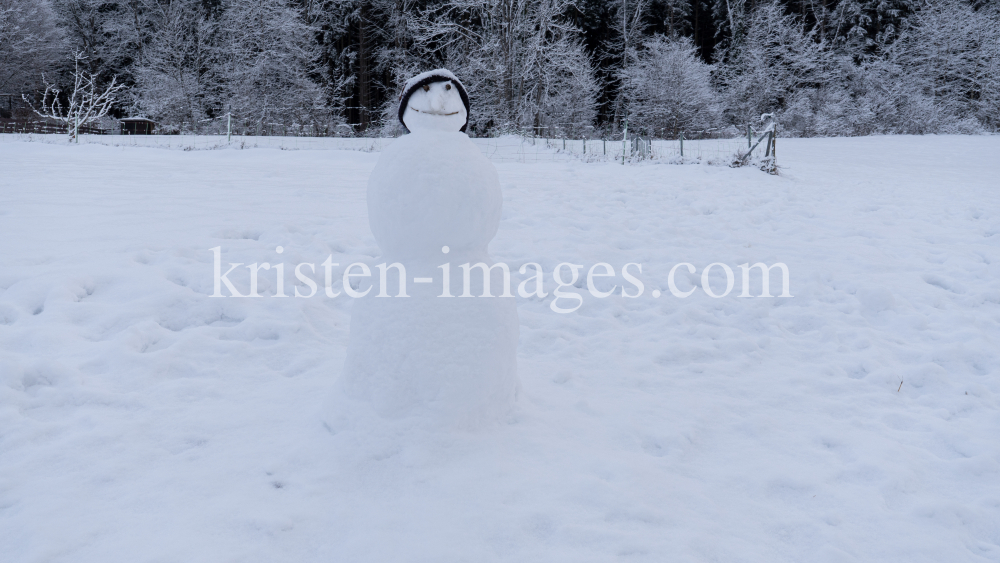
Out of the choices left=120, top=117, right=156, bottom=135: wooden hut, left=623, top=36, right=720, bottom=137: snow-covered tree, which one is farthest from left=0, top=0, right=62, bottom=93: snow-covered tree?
left=623, top=36, right=720, bottom=137: snow-covered tree

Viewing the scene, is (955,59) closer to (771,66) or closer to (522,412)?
(771,66)

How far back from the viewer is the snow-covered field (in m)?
2.13

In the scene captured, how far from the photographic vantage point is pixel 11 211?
536cm

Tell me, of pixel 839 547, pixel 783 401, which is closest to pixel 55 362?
pixel 839 547

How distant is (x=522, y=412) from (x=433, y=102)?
1.62 metres

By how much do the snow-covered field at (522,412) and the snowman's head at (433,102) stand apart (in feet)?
→ 4.73

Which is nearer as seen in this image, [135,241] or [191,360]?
[191,360]

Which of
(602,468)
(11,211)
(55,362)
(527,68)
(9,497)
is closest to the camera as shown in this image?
(9,497)

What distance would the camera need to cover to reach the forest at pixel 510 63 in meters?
21.5

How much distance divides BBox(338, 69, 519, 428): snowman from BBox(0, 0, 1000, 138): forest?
1761 centimetres

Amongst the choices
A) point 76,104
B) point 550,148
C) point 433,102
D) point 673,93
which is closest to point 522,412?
point 433,102

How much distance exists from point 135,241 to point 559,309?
148 inches

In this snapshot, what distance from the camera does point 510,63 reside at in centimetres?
2025

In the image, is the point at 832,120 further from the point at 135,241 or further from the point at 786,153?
the point at 135,241
